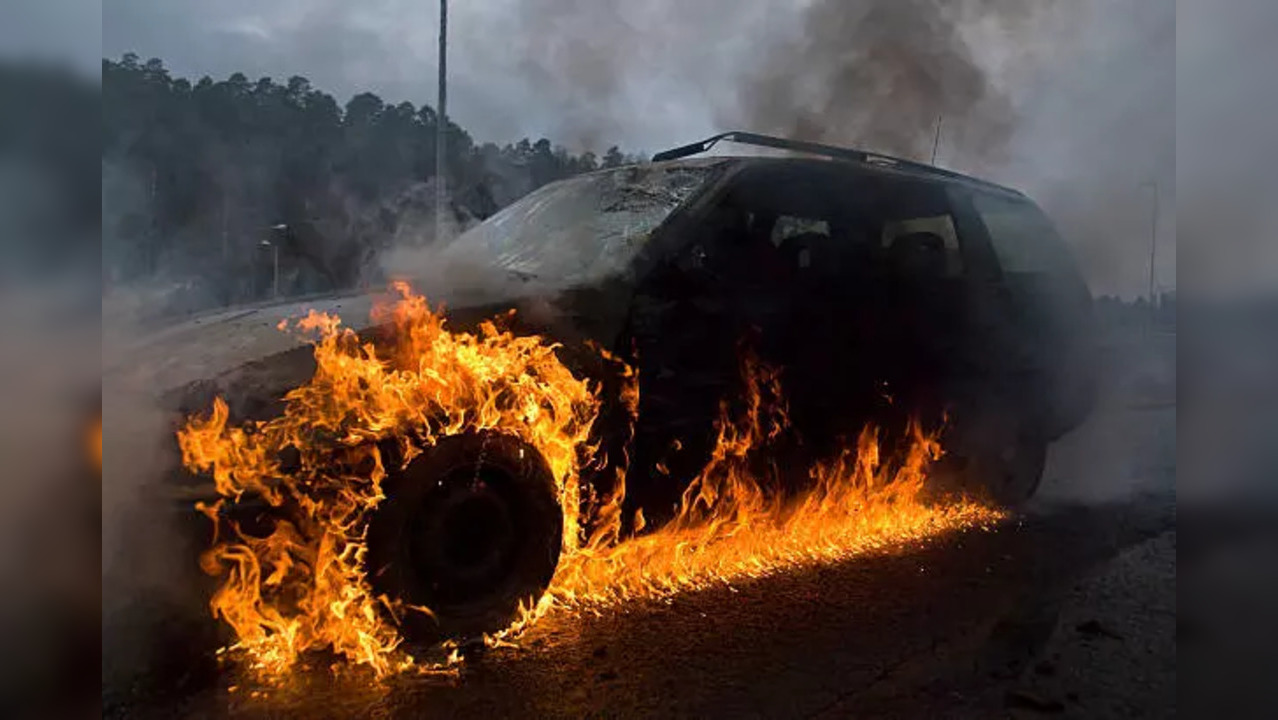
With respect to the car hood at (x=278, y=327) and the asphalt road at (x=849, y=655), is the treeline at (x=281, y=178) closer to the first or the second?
the car hood at (x=278, y=327)

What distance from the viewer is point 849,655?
3168 mm

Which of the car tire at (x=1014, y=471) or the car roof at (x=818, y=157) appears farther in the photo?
the car tire at (x=1014, y=471)

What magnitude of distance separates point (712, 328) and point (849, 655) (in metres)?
1.42

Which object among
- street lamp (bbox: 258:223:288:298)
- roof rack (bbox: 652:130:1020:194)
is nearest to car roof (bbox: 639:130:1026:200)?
roof rack (bbox: 652:130:1020:194)

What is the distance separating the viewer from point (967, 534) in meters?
5.07

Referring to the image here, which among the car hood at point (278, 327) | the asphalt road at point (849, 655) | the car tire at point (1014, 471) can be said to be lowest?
the asphalt road at point (849, 655)

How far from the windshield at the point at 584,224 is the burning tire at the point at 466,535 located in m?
0.89

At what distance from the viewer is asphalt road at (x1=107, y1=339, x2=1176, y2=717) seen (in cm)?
268

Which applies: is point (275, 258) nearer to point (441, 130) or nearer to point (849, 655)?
point (441, 130)

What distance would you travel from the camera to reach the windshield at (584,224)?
3.71 m

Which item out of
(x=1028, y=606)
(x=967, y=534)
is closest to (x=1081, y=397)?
(x=967, y=534)

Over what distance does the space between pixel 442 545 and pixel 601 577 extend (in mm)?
879

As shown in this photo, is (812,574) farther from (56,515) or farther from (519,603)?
(56,515)

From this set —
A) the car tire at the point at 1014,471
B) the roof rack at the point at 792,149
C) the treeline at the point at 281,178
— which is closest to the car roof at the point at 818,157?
the roof rack at the point at 792,149
